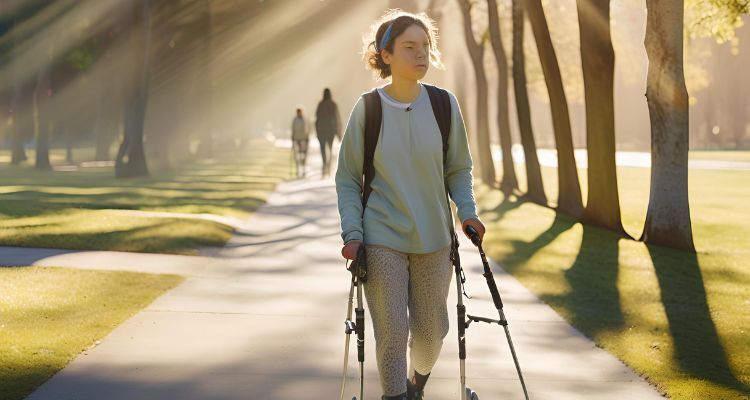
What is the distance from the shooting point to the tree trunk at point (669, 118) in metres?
15.8

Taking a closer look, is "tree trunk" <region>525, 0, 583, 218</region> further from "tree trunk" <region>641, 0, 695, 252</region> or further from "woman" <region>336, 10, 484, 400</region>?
"woman" <region>336, 10, 484, 400</region>

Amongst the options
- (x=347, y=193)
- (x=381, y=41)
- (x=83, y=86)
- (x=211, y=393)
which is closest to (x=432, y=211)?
(x=347, y=193)

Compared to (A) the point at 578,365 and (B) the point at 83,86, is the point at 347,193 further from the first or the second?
(B) the point at 83,86

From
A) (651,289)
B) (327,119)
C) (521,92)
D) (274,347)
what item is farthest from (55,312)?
(327,119)

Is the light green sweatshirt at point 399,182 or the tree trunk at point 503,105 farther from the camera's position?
the tree trunk at point 503,105

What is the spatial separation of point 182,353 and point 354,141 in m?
3.12

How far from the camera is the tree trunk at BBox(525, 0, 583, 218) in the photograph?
20.6 m

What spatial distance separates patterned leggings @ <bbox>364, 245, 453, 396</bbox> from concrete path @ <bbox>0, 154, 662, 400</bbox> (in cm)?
139

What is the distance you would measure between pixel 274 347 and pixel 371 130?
329cm

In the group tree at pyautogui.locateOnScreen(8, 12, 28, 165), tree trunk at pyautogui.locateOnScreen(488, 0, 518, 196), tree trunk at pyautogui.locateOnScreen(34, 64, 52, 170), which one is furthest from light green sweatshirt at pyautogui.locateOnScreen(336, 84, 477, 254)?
tree at pyautogui.locateOnScreen(8, 12, 28, 165)

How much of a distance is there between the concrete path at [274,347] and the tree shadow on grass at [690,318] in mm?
615

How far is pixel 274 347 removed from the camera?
8.34 metres

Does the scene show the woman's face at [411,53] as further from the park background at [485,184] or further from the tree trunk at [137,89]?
the tree trunk at [137,89]

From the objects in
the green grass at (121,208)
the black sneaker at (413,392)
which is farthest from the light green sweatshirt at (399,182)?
the green grass at (121,208)
